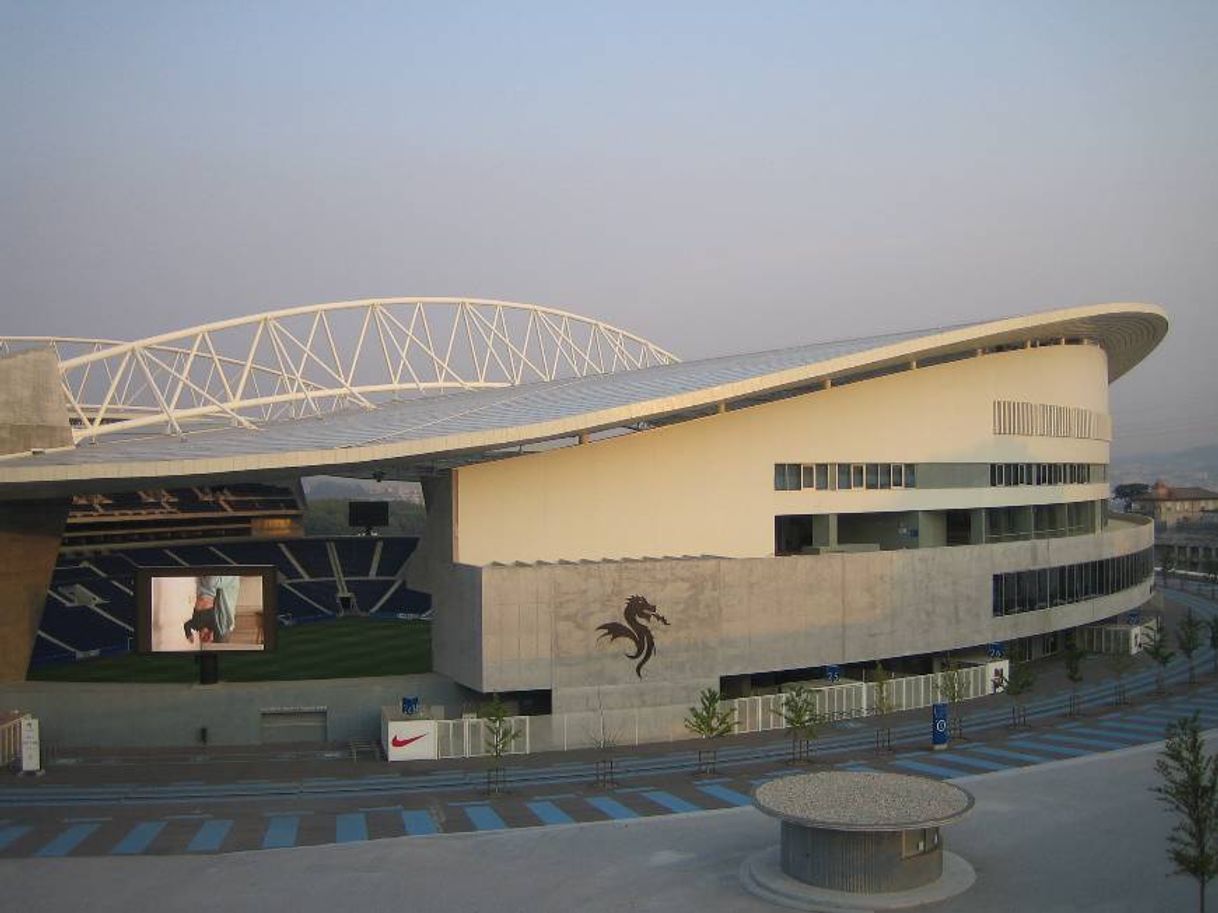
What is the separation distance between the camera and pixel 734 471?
136 ft

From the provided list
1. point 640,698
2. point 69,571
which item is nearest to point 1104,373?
point 640,698

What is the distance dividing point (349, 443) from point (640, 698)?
12.0 metres

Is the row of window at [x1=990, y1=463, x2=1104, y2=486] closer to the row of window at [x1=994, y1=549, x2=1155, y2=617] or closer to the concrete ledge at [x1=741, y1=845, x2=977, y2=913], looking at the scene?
the row of window at [x1=994, y1=549, x2=1155, y2=617]

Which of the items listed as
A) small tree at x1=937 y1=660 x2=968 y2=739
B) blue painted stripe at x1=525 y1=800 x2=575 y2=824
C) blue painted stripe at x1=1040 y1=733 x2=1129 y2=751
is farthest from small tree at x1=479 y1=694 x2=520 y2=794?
blue painted stripe at x1=1040 y1=733 x2=1129 y2=751

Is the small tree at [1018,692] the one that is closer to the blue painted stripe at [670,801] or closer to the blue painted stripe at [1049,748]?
the blue painted stripe at [1049,748]

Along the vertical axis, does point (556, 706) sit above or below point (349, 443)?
below

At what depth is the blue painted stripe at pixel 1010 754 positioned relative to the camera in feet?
106

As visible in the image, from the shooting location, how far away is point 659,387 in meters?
40.7

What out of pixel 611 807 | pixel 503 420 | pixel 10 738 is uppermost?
pixel 503 420

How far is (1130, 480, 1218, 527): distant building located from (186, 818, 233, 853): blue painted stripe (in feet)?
443

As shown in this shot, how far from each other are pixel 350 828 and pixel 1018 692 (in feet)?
73.0

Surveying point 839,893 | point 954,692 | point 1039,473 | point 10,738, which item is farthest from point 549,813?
point 1039,473

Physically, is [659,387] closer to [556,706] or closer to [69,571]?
[556,706]

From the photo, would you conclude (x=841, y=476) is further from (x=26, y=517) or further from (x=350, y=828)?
(x=26, y=517)
